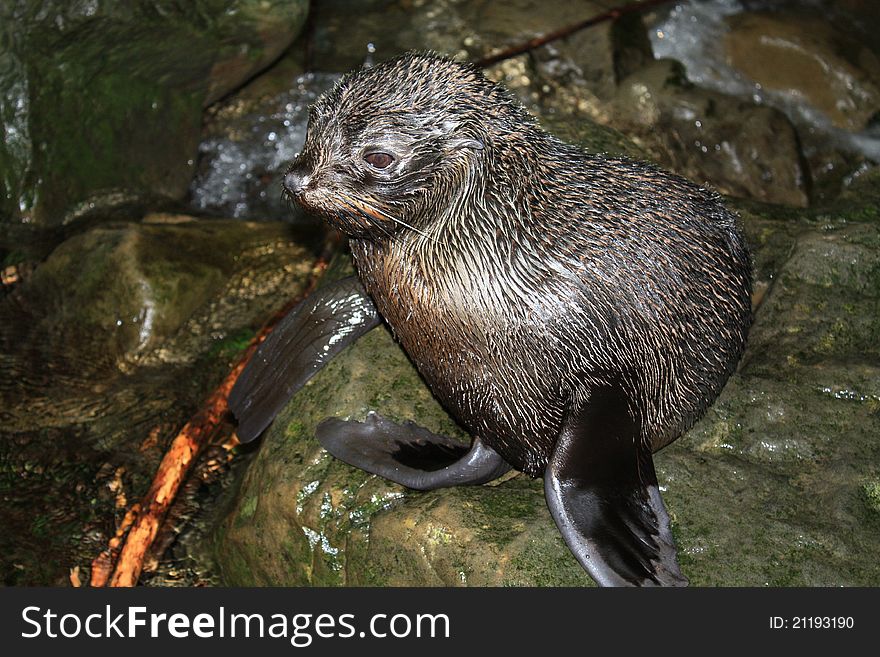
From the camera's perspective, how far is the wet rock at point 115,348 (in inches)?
241

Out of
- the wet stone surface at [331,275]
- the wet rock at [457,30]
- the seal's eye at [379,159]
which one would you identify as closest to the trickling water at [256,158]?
the wet stone surface at [331,275]

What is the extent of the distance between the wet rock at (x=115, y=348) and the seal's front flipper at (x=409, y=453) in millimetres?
1465

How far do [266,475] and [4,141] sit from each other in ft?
12.8

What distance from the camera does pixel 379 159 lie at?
14.8 ft

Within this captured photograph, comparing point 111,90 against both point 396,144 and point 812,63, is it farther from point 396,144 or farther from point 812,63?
point 812,63

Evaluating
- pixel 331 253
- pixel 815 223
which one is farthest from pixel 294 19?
pixel 815 223

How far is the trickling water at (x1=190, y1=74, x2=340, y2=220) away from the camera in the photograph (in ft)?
29.4

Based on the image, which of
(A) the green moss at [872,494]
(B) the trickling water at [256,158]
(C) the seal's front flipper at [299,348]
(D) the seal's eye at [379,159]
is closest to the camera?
(D) the seal's eye at [379,159]

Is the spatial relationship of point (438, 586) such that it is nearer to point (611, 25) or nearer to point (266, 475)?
point (266, 475)

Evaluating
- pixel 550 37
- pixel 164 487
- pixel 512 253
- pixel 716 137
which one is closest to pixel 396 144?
pixel 512 253

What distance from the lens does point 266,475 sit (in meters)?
5.67

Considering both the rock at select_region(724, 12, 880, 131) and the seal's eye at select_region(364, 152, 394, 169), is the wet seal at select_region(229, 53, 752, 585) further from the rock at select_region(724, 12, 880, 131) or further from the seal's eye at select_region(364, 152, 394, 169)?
the rock at select_region(724, 12, 880, 131)

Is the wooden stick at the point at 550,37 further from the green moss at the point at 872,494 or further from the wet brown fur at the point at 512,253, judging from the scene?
the green moss at the point at 872,494

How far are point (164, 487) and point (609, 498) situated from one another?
2652 mm
